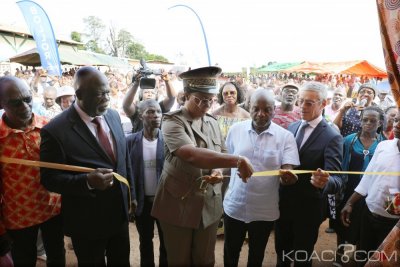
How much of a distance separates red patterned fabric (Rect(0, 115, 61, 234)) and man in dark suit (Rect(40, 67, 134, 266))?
334mm

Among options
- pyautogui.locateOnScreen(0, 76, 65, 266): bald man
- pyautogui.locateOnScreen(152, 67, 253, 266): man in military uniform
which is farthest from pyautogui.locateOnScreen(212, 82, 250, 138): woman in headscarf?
pyautogui.locateOnScreen(0, 76, 65, 266): bald man

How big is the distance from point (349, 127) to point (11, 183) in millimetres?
4187

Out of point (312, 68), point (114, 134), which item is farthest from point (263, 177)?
point (312, 68)

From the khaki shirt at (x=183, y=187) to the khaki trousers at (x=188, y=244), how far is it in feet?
0.26

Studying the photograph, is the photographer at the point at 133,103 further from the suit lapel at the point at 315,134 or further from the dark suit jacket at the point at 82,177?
the suit lapel at the point at 315,134

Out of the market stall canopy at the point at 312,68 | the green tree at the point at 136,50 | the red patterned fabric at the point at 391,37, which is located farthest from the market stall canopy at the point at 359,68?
the red patterned fabric at the point at 391,37

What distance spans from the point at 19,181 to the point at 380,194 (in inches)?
120

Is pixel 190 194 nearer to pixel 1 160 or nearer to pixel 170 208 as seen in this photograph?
pixel 170 208

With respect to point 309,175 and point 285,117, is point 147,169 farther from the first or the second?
point 285,117

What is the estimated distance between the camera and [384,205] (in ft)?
8.14

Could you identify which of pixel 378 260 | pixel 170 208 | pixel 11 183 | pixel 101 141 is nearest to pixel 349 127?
pixel 378 260

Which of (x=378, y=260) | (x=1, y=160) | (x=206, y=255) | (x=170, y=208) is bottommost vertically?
(x=206, y=255)

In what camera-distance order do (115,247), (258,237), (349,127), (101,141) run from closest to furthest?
(101,141) → (115,247) → (258,237) → (349,127)

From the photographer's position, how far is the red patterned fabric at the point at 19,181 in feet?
7.88
